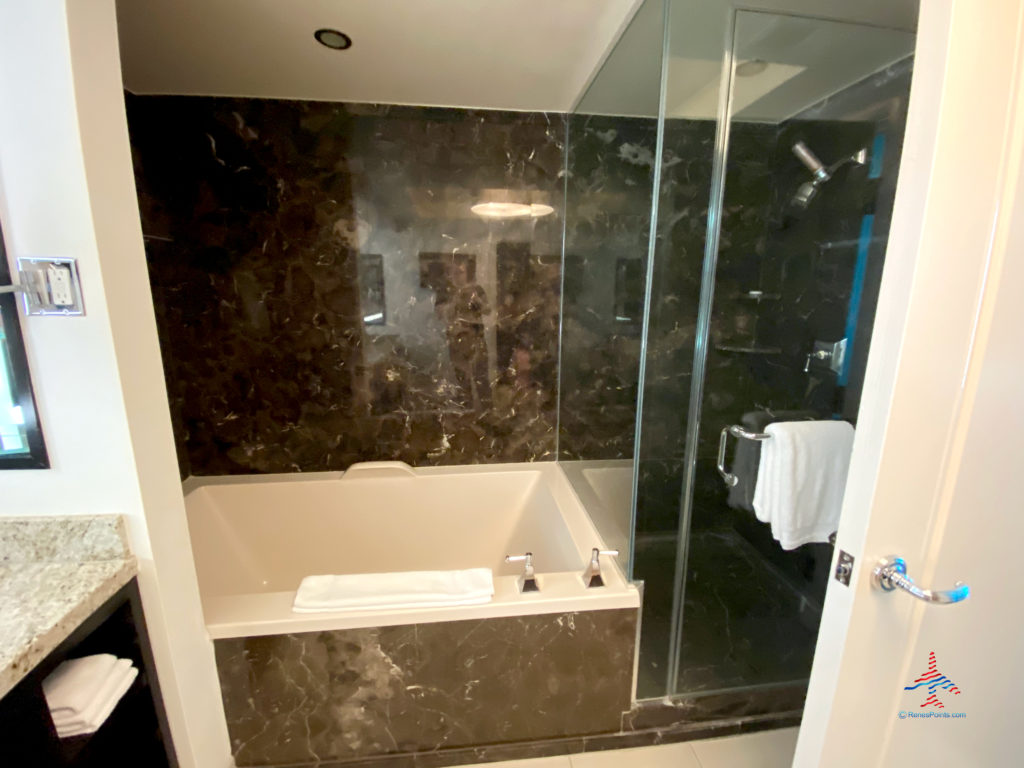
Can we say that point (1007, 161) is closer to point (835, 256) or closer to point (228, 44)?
point (835, 256)

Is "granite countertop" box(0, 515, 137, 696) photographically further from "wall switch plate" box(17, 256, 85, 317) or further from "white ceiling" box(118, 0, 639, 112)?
"white ceiling" box(118, 0, 639, 112)

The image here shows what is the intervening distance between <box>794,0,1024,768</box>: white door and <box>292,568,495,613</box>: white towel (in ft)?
2.91

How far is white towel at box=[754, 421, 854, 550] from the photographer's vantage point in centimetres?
137

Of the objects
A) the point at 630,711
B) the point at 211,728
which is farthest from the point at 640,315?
the point at 211,728

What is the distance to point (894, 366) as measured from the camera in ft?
2.37

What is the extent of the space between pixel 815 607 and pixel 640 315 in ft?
4.65

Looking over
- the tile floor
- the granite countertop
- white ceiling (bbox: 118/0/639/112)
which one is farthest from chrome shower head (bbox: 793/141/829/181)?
the granite countertop

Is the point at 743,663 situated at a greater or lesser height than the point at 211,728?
lesser

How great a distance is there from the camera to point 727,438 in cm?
171

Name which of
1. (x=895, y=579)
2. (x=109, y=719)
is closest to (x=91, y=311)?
(x=109, y=719)

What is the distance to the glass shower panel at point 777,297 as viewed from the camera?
4.97 feet

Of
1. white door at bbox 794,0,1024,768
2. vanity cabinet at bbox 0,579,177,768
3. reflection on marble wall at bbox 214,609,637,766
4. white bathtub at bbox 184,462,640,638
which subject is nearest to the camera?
white door at bbox 794,0,1024,768

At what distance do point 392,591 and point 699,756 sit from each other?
1241mm

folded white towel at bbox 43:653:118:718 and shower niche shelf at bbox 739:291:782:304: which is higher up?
shower niche shelf at bbox 739:291:782:304
